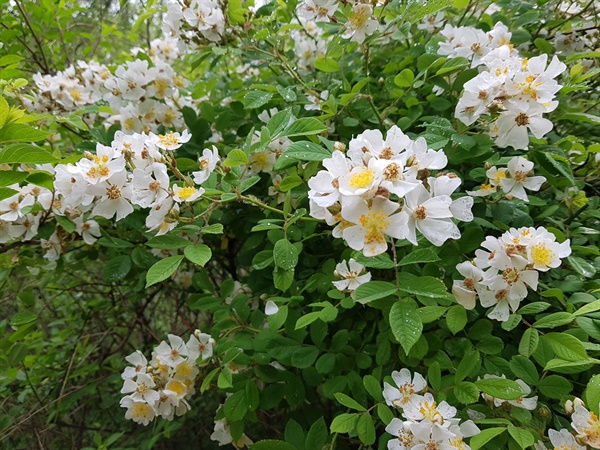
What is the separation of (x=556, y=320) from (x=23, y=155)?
1.22 meters

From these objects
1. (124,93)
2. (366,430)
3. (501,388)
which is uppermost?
(124,93)

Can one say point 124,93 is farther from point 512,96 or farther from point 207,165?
point 512,96

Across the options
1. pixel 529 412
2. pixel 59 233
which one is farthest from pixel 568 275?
pixel 59 233

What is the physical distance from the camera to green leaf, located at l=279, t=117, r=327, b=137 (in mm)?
1100

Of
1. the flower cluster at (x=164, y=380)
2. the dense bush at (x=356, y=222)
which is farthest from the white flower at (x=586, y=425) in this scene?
the flower cluster at (x=164, y=380)

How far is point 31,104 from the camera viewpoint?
188 centimetres

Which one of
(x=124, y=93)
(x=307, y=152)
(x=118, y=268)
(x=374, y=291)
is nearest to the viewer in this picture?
(x=374, y=291)

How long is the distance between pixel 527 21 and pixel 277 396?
4.92ft

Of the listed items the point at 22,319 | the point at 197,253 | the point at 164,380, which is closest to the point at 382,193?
the point at 197,253

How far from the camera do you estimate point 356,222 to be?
0.85 metres

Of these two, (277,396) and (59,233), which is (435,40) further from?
(59,233)

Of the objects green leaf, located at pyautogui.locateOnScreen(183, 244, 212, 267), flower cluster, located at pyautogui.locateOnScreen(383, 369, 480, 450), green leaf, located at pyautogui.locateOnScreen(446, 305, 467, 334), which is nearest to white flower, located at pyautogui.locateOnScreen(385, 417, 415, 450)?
flower cluster, located at pyautogui.locateOnScreen(383, 369, 480, 450)

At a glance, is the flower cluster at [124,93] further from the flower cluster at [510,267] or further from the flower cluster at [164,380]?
the flower cluster at [510,267]

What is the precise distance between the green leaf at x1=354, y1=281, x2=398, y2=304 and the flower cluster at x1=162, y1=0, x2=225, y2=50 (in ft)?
3.53
